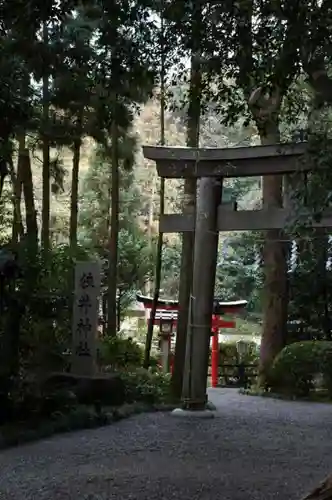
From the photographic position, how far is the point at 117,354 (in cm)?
1051

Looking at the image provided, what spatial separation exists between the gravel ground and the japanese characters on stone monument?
0.97 m

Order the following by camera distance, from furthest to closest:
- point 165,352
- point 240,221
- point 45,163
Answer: point 165,352
point 45,163
point 240,221

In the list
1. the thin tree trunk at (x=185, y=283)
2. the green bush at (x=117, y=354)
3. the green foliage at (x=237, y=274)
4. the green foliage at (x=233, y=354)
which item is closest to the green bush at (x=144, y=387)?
the thin tree trunk at (x=185, y=283)

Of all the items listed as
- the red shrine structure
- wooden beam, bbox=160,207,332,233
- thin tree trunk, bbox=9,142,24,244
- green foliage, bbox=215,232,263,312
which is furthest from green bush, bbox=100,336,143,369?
green foliage, bbox=215,232,263,312

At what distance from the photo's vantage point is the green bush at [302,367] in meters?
10.1

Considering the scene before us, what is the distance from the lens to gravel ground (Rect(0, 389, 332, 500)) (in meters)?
3.83

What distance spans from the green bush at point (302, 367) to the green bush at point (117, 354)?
2.28m

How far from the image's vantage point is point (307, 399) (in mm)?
9914

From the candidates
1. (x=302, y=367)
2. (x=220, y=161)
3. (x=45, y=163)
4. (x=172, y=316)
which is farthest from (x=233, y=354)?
(x=220, y=161)

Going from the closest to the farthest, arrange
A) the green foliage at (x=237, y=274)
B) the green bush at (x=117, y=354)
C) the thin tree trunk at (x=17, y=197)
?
the thin tree trunk at (x=17, y=197) < the green bush at (x=117, y=354) < the green foliage at (x=237, y=274)

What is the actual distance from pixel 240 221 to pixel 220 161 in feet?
2.25

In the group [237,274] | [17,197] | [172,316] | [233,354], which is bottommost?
[233,354]

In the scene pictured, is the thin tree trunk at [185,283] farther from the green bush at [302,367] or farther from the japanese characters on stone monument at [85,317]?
the green bush at [302,367]

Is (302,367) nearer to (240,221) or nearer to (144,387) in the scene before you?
(144,387)
